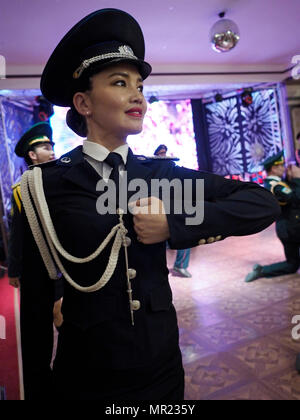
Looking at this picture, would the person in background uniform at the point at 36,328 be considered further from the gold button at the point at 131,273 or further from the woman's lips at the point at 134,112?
the woman's lips at the point at 134,112

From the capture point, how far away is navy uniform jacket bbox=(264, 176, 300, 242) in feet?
11.9

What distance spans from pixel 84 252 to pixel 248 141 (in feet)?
24.7

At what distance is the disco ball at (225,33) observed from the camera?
3865 millimetres

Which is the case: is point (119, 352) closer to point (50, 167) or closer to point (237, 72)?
point (50, 167)

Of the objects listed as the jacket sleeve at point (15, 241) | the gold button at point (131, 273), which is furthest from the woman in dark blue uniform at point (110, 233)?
the jacket sleeve at point (15, 241)

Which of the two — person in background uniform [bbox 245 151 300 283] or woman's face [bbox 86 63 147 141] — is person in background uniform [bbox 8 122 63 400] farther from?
person in background uniform [bbox 245 151 300 283]

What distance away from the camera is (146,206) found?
2.56ft

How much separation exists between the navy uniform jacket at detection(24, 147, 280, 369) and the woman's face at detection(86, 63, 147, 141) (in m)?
0.12

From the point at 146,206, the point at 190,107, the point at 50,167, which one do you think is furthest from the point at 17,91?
the point at 146,206

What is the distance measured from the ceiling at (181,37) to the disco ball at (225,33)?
0.28 metres

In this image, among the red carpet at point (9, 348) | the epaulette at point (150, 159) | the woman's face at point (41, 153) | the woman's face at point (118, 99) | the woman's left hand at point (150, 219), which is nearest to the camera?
the woman's left hand at point (150, 219)

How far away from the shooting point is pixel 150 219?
2.54 feet

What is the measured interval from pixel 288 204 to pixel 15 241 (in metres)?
3.04

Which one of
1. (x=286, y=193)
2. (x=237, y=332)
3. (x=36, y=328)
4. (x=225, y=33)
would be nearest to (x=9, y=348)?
(x=237, y=332)
